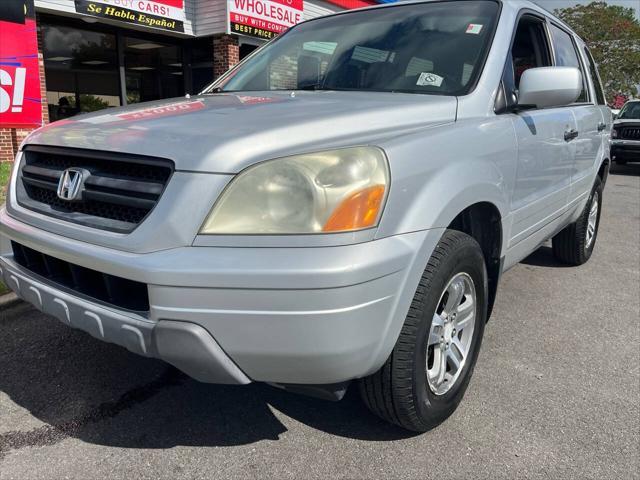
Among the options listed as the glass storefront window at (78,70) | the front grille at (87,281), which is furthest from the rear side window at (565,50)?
the glass storefront window at (78,70)

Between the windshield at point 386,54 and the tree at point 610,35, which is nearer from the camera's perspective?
the windshield at point 386,54

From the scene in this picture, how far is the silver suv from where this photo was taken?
1747mm

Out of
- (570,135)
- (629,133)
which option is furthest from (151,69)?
(629,133)

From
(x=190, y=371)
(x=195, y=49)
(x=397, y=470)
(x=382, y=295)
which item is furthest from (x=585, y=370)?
(x=195, y=49)

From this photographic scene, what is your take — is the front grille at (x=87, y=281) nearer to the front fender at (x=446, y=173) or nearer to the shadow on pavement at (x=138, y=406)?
the shadow on pavement at (x=138, y=406)

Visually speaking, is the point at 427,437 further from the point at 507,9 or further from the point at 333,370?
the point at 507,9

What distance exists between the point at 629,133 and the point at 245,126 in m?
15.3

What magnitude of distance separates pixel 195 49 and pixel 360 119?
12.1m

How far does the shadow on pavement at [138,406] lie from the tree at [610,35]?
109 feet

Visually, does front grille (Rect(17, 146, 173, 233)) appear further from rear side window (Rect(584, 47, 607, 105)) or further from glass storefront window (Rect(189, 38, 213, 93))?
glass storefront window (Rect(189, 38, 213, 93))

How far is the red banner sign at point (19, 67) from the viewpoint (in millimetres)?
7977

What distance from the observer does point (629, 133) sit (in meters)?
14.6

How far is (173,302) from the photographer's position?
69.8 inches

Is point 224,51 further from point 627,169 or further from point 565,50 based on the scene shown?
point 627,169
